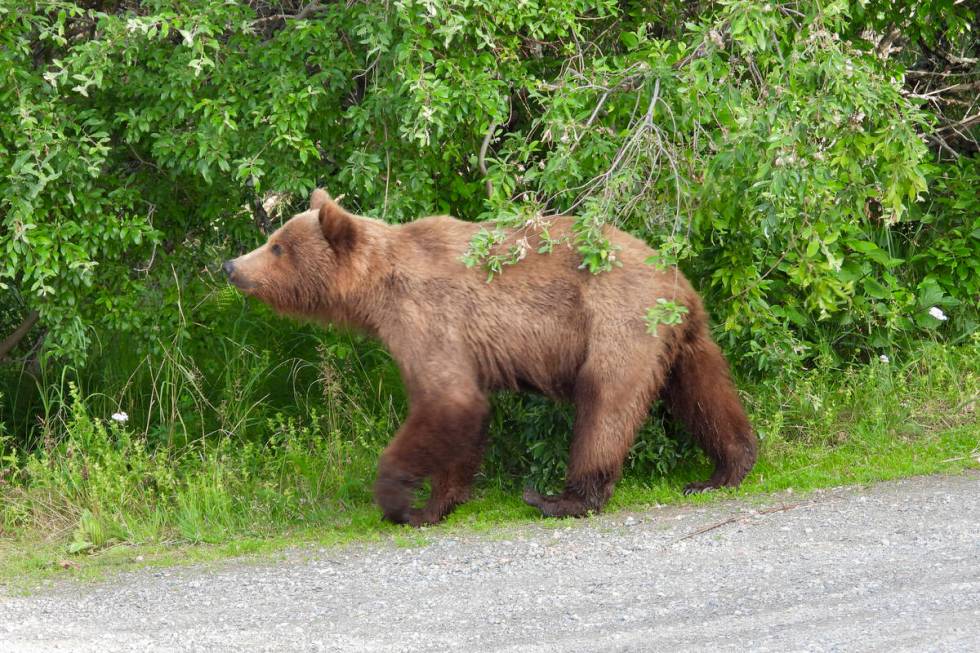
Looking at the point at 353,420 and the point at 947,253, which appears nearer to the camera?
the point at 353,420

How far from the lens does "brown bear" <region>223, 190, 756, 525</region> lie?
22.9 ft

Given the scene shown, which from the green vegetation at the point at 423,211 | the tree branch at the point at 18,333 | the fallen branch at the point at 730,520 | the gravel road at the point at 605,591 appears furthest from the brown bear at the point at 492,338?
the tree branch at the point at 18,333

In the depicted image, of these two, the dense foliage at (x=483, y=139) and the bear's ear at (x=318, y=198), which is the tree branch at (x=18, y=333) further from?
the bear's ear at (x=318, y=198)

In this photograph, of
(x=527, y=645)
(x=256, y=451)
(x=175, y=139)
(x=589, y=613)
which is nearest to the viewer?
(x=527, y=645)

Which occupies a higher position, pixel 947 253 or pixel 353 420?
pixel 947 253

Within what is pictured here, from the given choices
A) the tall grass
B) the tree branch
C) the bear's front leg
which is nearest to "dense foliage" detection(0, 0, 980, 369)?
the tall grass

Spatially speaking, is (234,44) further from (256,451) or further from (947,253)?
(947,253)

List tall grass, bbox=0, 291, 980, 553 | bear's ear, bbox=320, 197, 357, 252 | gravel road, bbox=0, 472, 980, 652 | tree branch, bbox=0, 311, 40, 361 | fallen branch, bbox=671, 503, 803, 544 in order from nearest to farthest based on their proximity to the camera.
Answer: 1. gravel road, bbox=0, 472, 980, 652
2. fallen branch, bbox=671, 503, 803, 544
3. bear's ear, bbox=320, 197, 357, 252
4. tall grass, bbox=0, 291, 980, 553
5. tree branch, bbox=0, 311, 40, 361

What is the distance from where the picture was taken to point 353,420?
865 cm

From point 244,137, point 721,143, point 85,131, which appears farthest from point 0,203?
point 721,143

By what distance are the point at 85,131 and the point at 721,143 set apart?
4.03 meters

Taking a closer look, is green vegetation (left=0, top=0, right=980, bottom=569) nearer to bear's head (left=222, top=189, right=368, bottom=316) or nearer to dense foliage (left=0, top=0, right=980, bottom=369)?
dense foliage (left=0, top=0, right=980, bottom=369)

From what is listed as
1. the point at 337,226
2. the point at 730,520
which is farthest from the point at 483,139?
the point at 730,520

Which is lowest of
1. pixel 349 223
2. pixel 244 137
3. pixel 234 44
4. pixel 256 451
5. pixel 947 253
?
pixel 256 451
